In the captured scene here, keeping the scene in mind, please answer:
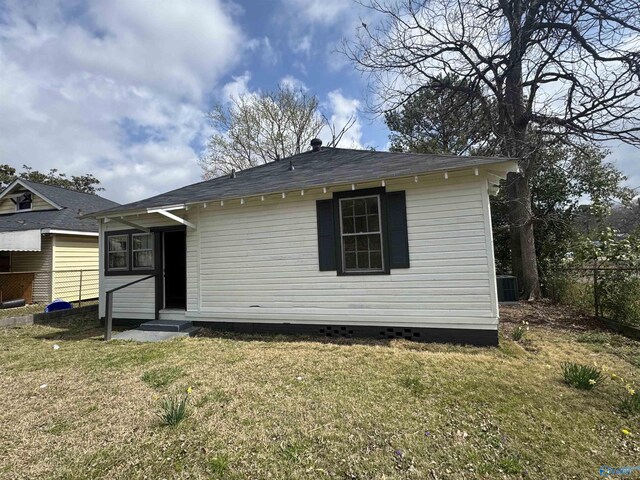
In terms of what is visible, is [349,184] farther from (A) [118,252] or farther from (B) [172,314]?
(A) [118,252]

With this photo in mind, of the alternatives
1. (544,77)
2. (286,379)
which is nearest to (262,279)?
(286,379)

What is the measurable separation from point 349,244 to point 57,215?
48.1 feet

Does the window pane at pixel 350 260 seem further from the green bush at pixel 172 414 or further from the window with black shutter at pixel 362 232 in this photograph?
the green bush at pixel 172 414

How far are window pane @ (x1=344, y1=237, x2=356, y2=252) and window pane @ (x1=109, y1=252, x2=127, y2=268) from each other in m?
5.74

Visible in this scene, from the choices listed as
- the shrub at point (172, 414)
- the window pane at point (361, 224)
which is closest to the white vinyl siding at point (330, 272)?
the window pane at point (361, 224)

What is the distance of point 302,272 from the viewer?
6.36 metres

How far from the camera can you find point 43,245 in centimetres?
1296

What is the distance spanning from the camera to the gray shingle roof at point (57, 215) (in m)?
13.3

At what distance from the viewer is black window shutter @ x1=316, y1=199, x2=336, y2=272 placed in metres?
6.15

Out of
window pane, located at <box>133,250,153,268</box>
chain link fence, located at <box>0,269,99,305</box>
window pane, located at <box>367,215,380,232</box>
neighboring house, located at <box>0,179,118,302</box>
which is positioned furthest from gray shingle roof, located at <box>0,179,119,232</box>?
window pane, located at <box>367,215,380,232</box>

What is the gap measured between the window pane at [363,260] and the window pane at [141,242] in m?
5.27

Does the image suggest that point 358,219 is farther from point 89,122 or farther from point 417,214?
point 89,122

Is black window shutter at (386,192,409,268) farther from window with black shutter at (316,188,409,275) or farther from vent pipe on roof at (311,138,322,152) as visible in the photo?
vent pipe on roof at (311,138,322,152)

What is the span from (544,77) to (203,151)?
20.5 metres
